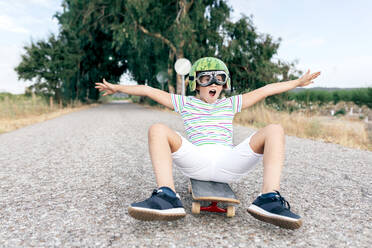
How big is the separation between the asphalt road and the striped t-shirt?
572 millimetres

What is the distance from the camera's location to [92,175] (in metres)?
3.21

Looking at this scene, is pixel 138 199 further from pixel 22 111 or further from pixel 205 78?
pixel 22 111

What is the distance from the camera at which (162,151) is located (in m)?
1.98

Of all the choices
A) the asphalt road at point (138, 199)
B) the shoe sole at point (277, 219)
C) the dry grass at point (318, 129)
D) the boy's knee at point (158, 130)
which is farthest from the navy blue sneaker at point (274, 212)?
the dry grass at point (318, 129)

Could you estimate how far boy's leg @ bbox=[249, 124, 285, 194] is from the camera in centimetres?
186

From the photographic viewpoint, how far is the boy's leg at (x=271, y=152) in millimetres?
1865

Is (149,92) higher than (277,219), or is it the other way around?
(149,92)

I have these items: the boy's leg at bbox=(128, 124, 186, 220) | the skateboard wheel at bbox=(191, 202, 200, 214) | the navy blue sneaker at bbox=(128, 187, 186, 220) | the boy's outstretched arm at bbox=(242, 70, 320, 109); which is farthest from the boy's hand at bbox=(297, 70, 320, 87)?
the navy blue sneaker at bbox=(128, 187, 186, 220)

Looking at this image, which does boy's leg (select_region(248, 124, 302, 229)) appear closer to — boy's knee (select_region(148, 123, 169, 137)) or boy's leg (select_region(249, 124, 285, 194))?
boy's leg (select_region(249, 124, 285, 194))

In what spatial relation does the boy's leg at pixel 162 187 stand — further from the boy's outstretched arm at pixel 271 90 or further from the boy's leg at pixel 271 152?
the boy's outstretched arm at pixel 271 90

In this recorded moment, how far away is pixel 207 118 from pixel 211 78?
33cm

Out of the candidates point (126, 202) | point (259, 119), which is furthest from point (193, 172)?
point (259, 119)

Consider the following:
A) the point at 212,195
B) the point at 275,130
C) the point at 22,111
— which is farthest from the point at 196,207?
the point at 22,111

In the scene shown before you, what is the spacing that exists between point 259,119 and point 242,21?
876 centimetres
